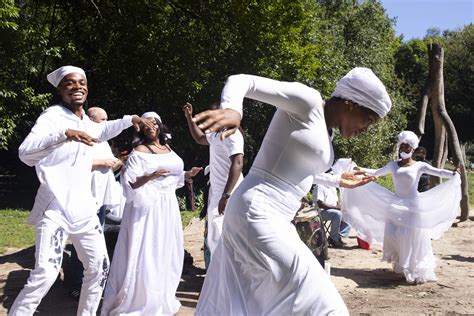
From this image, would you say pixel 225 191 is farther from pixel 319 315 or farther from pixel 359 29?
pixel 359 29

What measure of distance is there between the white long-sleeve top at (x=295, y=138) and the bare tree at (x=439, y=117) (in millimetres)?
11181

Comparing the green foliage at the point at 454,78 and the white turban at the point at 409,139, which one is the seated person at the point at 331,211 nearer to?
the white turban at the point at 409,139

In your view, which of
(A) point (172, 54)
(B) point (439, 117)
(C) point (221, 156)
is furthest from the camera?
(A) point (172, 54)

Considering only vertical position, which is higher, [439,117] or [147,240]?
[439,117]

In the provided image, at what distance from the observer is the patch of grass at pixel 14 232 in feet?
32.9

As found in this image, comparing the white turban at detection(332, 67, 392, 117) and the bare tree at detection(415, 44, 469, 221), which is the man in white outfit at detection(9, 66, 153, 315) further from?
the bare tree at detection(415, 44, 469, 221)

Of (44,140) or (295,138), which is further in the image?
(44,140)

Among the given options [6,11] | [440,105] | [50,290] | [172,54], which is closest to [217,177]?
[50,290]

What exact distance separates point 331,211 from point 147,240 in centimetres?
606

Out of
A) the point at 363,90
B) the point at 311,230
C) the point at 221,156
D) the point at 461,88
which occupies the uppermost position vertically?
the point at 461,88

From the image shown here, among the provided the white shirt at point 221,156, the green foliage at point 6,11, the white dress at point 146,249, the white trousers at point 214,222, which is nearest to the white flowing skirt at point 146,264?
the white dress at point 146,249

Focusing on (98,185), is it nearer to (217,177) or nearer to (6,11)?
(217,177)

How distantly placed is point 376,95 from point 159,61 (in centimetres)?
1541

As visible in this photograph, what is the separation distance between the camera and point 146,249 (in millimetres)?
6172
